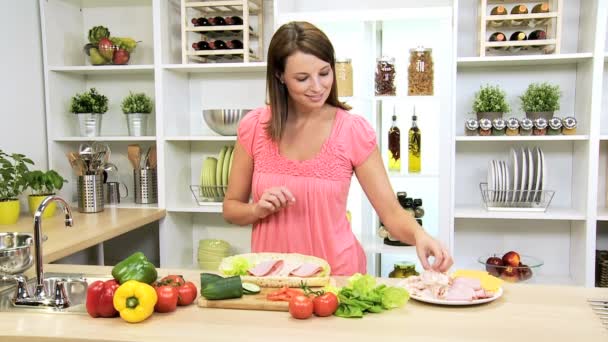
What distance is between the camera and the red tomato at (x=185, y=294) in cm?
143

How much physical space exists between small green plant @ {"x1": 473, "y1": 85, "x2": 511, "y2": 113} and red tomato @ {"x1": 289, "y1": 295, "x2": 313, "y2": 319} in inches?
73.7

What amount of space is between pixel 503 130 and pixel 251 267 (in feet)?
5.70

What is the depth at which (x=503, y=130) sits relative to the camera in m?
2.86

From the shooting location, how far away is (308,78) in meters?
1.75

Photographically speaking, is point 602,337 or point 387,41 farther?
point 387,41

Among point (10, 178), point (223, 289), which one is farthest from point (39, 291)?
point (10, 178)

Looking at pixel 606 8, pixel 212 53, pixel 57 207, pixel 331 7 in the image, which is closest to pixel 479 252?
pixel 606 8

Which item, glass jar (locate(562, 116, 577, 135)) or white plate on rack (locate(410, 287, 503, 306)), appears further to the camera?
glass jar (locate(562, 116, 577, 135))

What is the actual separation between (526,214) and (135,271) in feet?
6.64

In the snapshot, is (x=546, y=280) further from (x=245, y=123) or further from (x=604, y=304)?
(x=245, y=123)

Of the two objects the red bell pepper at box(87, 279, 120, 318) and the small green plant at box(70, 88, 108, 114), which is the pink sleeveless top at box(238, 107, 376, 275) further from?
the small green plant at box(70, 88, 108, 114)

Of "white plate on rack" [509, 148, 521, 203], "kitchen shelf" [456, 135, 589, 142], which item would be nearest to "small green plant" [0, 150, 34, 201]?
"kitchen shelf" [456, 135, 589, 142]

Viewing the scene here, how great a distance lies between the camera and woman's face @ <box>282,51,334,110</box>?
5.71 feet

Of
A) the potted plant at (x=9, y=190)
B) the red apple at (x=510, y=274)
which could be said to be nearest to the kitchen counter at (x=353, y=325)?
the red apple at (x=510, y=274)
